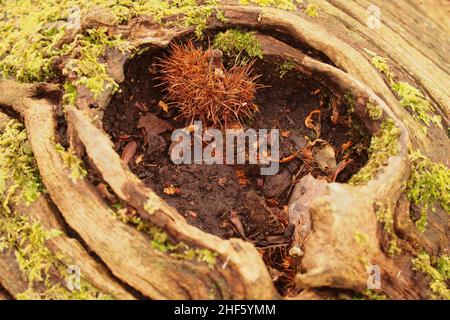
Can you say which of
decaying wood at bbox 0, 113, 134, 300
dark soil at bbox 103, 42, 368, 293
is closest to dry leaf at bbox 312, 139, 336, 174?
dark soil at bbox 103, 42, 368, 293

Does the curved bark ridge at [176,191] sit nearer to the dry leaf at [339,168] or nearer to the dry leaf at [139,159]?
the dry leaf at [339,168]

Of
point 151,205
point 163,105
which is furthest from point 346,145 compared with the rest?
point 151,205

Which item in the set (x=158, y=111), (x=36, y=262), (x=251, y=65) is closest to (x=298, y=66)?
(x=251, y=65)

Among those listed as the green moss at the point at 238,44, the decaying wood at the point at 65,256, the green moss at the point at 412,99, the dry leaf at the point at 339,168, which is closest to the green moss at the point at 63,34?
the green moss at the point at 238,44

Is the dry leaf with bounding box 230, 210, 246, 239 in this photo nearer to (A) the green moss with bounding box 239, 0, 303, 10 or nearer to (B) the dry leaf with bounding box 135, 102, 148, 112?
(B) the dry leaf with bounding box 135, 102, 148, 112

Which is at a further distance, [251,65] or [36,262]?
[251,65]
